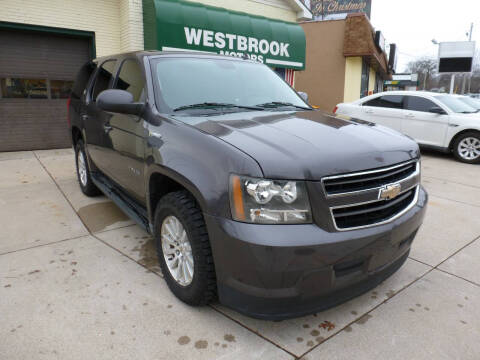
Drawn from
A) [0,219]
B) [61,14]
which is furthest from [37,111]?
[0,219]

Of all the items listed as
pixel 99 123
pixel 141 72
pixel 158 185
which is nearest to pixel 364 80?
pixel 99 123

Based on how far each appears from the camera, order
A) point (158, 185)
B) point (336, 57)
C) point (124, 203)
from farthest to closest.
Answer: point (336, 57) → point (124, 203) → point (158, 185)

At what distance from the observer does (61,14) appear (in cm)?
885

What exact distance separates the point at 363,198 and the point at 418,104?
8.47 m

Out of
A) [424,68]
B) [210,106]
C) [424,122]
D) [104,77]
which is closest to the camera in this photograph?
[210,106]

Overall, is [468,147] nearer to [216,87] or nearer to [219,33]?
[219,33]

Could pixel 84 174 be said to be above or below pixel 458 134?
below

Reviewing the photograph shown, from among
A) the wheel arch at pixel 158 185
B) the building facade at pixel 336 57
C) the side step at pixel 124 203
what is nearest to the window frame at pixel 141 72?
the wheel arch at pixel 158 185

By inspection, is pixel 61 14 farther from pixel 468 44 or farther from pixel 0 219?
pixel 468 44

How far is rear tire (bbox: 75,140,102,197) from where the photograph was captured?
521 cm

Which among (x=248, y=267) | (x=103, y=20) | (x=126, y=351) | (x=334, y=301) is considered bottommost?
(x=126, y=351)

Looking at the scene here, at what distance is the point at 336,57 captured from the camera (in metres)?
19.2

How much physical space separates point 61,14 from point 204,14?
3389mm

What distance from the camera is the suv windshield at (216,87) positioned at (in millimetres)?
3213
